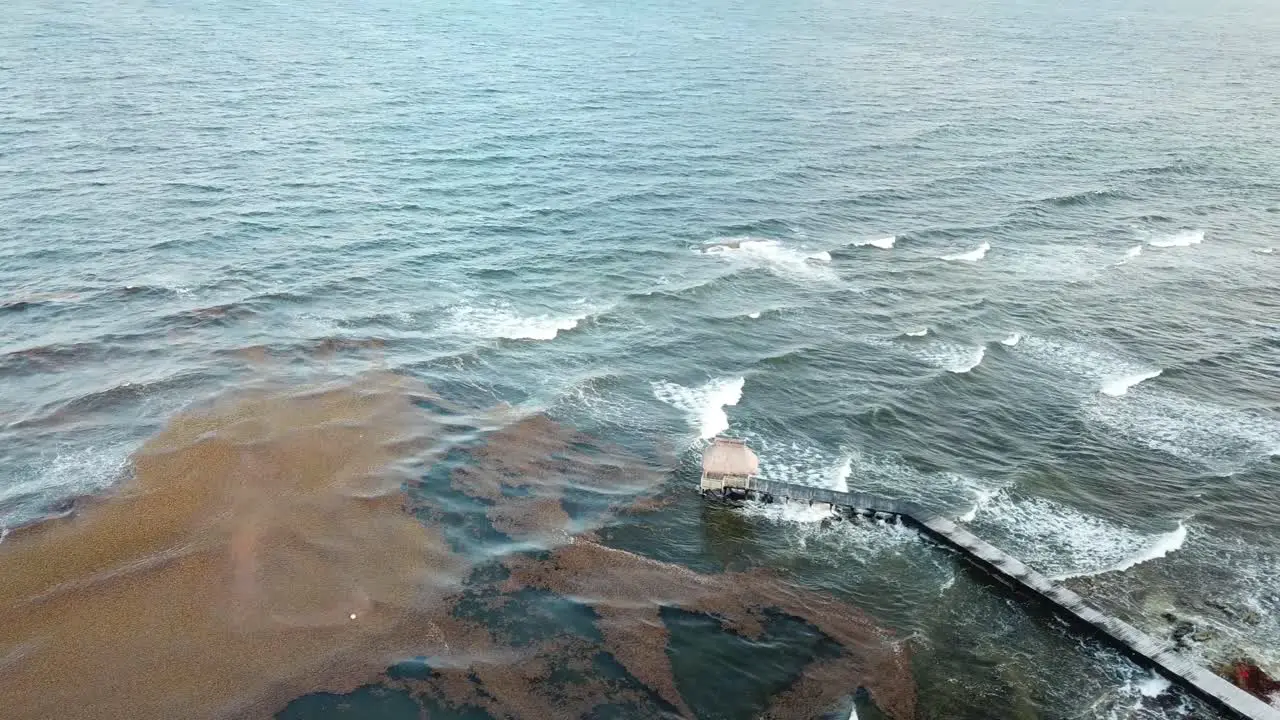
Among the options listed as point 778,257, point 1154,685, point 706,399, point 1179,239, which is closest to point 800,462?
point 706,399

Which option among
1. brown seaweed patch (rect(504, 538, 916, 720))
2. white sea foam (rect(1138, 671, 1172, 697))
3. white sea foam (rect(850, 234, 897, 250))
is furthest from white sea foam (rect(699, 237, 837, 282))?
white sea foam (rect(1138, 671, 1172, 697))

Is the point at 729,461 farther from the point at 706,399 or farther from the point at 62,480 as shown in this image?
the point at 62,480

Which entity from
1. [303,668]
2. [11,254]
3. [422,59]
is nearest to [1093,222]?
[303,668]

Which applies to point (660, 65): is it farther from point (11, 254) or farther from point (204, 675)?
point (204, 675)

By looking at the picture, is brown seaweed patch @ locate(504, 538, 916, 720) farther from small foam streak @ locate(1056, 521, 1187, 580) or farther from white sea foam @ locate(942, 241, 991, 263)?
white sea foam @ locate(942, 241, 991, 263)

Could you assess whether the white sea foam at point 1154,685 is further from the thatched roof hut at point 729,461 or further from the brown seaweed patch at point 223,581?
the brown seaweed patch at point 223,581
